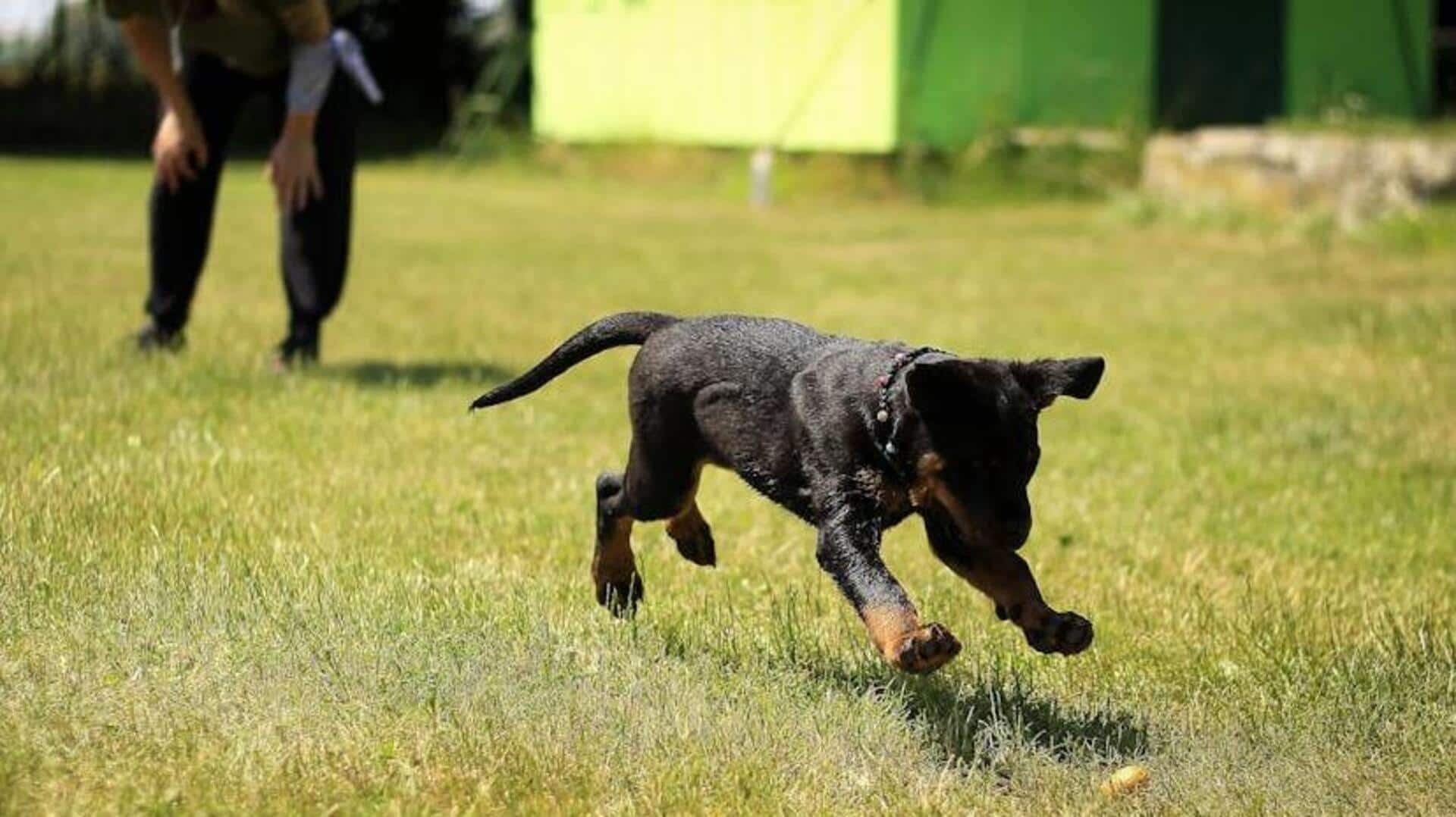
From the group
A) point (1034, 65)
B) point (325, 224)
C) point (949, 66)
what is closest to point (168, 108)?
point (325, 224)

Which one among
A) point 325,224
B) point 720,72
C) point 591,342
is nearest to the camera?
point 591,342

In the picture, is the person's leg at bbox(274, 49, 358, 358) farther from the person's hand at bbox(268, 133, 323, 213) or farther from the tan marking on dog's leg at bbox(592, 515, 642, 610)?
the tan marking on dog's leg at bbox(592, 515, 642, 610)

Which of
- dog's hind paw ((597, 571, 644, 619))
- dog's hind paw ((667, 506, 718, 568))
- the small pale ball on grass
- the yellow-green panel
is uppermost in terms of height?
dog's hind paw ((667, 506, 718, 568))

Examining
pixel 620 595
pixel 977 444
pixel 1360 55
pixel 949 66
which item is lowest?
pixel 949 66

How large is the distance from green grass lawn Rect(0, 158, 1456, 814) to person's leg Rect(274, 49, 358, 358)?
32 centimetres

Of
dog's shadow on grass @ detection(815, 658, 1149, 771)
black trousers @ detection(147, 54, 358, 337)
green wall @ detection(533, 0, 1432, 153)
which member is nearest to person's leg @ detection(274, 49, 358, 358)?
black trousers @ detection(147, 54, 358, 337)

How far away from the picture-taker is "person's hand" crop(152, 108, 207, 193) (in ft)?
28.9

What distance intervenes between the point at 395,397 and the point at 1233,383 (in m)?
4.20

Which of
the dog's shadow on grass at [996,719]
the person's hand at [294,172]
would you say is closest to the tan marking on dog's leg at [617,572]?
the dog's shadow on grass at [996,719]

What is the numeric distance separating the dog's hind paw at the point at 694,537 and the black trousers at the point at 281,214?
165 inches

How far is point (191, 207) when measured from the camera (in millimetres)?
9172

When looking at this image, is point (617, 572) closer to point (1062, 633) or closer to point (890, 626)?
point (890, 626)

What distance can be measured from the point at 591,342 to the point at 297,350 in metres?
4.50

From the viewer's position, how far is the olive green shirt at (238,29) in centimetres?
835
